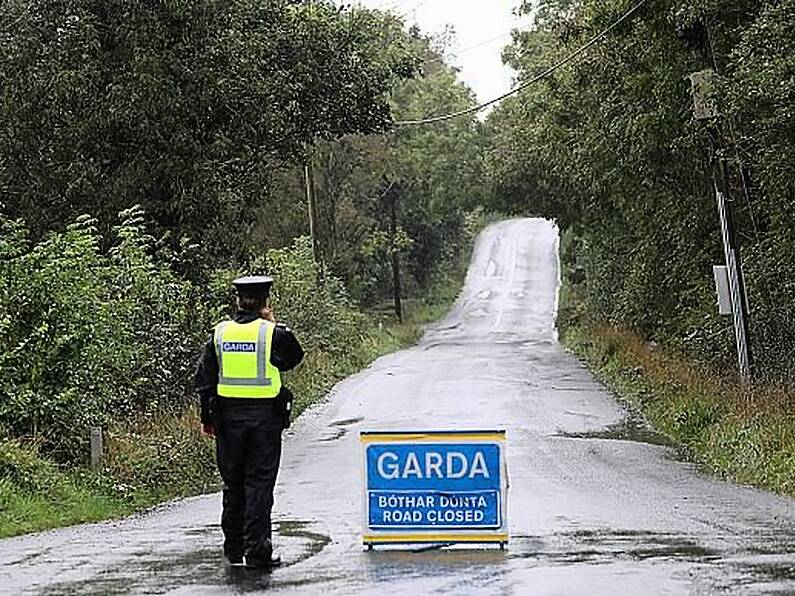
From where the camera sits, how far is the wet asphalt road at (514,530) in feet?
28.1

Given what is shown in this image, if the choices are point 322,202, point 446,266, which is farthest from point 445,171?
point 446,266

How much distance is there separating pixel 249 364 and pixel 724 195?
15836 millimetres

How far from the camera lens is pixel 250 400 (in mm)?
8914

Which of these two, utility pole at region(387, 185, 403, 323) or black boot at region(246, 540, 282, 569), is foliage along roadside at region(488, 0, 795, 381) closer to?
black boot at region(246, 540, 282, 569)

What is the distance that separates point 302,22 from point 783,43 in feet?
46.0

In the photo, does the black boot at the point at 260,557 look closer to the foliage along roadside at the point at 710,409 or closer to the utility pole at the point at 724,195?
the foliage along roadside at the point at 710,409

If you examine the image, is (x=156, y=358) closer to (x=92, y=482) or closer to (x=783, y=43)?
(x=92, y=482)

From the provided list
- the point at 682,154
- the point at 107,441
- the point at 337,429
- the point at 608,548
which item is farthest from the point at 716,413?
the point at 608,548

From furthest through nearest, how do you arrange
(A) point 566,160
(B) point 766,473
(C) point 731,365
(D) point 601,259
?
1. (D) point 601,259
2. (A) point 566,160
3. (C) point 731,365
4. (B) point 766,473

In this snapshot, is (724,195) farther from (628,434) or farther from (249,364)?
(249,364)

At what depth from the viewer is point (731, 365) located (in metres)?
26.5

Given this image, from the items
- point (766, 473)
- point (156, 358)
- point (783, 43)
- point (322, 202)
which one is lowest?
point (766, 473)

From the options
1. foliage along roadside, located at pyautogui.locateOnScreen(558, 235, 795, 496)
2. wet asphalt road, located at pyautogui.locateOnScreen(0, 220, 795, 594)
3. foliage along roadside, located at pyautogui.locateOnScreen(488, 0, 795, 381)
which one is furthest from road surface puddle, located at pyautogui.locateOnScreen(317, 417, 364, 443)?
foliage along roadside, located at pyautogui.locateOnScreen(488, 0, 795, 381)

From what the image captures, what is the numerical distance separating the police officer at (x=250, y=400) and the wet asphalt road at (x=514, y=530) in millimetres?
484
